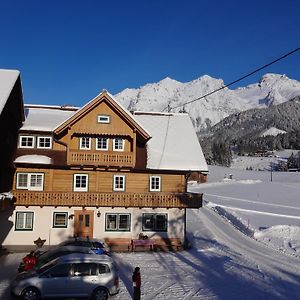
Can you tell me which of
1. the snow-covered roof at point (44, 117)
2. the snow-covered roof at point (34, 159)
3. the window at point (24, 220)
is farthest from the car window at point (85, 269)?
the snow-covered roof at point (44, 117)

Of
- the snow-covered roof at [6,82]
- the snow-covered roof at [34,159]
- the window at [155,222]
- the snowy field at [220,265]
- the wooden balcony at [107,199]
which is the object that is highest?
the snow-covered roof at [6,82]

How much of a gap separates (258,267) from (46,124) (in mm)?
19302

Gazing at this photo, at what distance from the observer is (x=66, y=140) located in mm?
32469

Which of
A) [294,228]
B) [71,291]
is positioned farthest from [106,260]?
[294,228]

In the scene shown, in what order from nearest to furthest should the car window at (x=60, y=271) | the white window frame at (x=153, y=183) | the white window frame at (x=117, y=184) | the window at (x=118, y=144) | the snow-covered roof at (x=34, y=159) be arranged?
1. the car window at (x=60, y=271)
2. the snow-covered roof at (x=34, y=159)
3. the window at (x=118, y=144)
4. the white window frame at (x=117, y=184)
5. the white window frame at (x=153, y=183)

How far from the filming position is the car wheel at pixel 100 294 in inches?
742

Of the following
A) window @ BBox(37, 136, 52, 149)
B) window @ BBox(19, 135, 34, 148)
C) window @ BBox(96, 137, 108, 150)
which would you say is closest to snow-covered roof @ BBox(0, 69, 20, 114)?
window @ BBox(19, 135, 34, 148)

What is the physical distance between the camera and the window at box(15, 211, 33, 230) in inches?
1262

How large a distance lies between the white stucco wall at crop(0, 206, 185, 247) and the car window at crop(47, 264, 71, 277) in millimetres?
13942

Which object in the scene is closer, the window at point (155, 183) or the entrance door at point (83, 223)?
the entrance door at point (83, 223)

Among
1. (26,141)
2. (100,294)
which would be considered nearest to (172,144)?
(26,141)

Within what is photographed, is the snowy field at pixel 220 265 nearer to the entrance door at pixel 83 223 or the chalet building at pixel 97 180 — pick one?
the chalet building at pixel 97 180

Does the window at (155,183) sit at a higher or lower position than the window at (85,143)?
lower

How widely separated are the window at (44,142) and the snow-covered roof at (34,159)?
1.05 m
